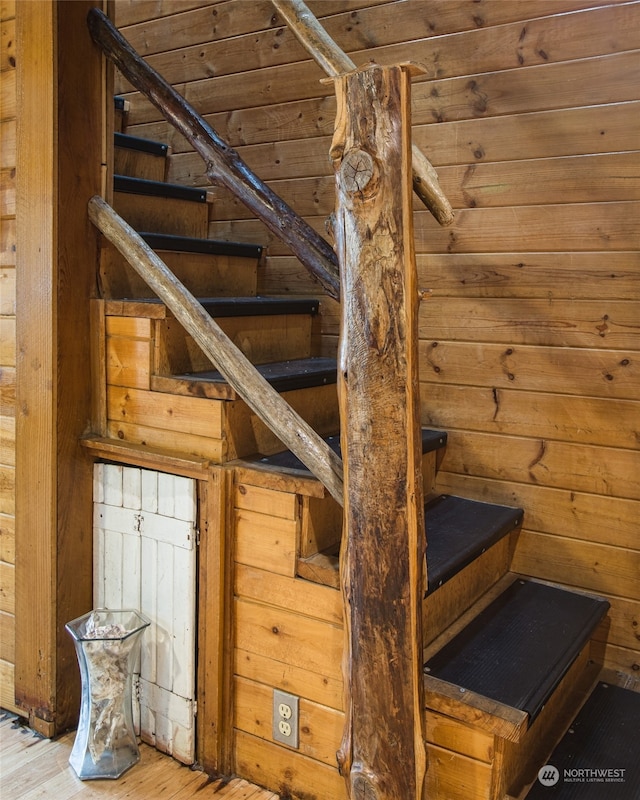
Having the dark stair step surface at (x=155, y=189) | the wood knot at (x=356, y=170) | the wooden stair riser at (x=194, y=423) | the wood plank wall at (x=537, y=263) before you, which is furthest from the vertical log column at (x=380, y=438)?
the dark stair step surface at (x=155, y=189)

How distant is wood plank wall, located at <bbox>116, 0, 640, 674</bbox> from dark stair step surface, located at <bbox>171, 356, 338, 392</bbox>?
0.34 meters

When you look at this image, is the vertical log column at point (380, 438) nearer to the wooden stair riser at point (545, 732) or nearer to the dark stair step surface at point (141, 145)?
the wooden stair riser at point (545, 732)

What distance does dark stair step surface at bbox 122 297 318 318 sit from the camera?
2236 millimetres

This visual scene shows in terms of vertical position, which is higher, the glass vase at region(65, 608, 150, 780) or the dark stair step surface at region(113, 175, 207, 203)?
the dark stair step surface at region(113, 175, 207, 203)

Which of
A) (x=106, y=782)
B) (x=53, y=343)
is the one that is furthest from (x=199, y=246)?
(x=106, y=782)

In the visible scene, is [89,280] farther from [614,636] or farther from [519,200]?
[614,636]

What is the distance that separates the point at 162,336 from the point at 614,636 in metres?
1.57

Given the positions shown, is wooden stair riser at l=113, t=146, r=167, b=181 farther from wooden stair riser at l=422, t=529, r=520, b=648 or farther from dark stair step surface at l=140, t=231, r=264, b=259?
wooden stair riser at l=422, t=529, r=520, b=648

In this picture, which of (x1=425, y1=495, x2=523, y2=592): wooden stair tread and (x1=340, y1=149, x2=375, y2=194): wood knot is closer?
(x1=340, y1=149, x2=375, y2=194): wood knot

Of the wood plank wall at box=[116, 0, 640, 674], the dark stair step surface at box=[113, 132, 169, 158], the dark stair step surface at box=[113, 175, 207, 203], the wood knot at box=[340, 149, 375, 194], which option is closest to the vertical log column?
the wood knot at box=[340, 149, 375, 194]

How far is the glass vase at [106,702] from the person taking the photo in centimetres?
205

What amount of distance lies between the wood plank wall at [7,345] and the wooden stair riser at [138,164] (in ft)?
1.96

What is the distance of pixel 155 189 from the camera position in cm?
265

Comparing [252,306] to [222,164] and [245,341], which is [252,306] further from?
[222,164]
